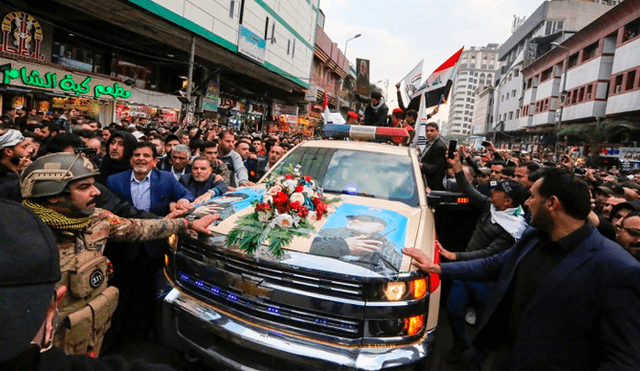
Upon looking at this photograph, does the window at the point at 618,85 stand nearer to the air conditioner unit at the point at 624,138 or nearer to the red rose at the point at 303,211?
the air conditioner unit at the point at 624,138

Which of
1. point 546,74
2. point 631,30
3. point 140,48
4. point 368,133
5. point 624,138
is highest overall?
point 546,74

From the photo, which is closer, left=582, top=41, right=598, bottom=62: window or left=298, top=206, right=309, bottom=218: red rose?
left=298, top=206, right=309, bottom=218: red rose

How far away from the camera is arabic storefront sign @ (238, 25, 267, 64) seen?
69.2ft

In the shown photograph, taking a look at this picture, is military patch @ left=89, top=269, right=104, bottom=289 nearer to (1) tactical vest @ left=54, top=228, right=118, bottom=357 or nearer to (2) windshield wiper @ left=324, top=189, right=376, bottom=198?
(1) tactical vest @ left=54, top=228, right=118, bottom=357

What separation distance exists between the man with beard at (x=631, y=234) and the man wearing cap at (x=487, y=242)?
678 millimetres

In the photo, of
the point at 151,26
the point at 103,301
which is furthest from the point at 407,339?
the point at 151,26

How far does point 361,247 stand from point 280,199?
81 centimetres

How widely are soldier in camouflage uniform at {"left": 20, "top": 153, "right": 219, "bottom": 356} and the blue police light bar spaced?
4.25 meters

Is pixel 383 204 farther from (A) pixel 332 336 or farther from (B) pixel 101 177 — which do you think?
(B) pixel 101 177

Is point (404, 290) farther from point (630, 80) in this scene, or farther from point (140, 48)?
point (630, 80)

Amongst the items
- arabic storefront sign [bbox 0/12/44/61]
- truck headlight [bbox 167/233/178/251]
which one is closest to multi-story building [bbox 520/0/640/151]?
arabic storefront sign [bbox 0/12/44/61]

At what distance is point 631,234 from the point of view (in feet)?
9.38

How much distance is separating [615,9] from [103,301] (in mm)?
38408

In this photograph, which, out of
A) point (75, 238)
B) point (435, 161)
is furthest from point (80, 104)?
point (75, 238)
